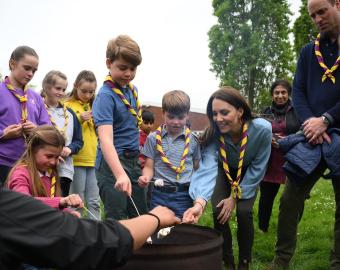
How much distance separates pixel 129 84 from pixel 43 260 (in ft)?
7.47

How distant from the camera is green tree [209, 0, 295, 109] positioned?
34.4 m

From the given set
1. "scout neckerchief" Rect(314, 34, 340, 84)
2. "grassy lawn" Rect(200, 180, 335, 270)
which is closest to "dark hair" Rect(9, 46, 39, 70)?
"scout neckerchief" Rect(314, 34, 340, 84)

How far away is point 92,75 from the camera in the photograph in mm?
5184

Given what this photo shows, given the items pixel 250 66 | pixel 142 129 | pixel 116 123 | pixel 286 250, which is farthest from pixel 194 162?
pixel 250 66

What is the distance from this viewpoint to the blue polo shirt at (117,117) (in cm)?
330

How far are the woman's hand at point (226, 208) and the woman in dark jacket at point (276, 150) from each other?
1677 mm

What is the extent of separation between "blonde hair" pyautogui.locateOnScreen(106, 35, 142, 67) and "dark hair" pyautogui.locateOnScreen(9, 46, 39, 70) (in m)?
1.24

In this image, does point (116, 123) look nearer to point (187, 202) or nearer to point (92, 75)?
point (187, 202)

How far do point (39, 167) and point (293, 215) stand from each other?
6.61ft

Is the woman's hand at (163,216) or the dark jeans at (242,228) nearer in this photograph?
the woman's hand at (163,216)

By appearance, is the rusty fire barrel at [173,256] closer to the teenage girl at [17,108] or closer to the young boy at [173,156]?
the young boy at [173,156]

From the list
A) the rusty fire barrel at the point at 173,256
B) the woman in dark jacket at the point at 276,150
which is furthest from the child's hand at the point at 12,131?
the woman in dark jacket at the point at 276,150

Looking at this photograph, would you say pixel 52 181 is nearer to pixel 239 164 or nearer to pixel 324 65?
pixel 239 164

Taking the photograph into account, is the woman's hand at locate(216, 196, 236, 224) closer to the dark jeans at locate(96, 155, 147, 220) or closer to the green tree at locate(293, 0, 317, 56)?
the dark jeans at locate(96, 155, 147, 220)
